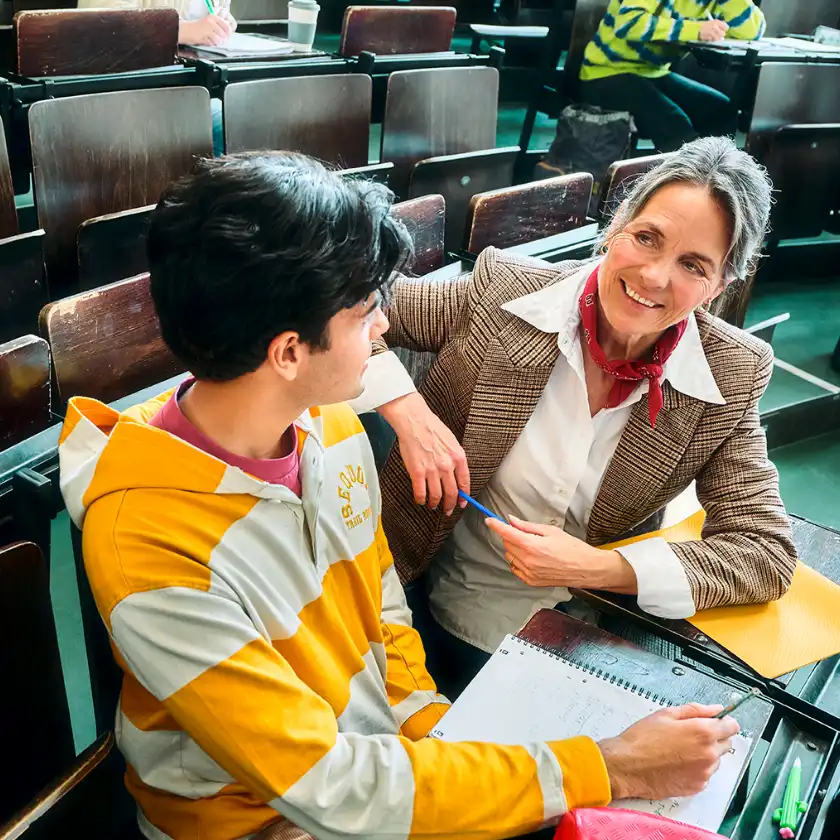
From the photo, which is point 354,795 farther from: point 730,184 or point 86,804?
point 730,184

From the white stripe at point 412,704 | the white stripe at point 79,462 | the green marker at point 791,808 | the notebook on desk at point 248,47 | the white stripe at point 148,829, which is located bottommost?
the white stripe at point 412,704

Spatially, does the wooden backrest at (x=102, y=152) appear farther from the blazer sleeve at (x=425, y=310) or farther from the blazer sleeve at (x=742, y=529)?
the blazer sleeve at (x=742, y=529)

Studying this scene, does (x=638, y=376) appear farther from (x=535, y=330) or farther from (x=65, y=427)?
(x=65, y=427)

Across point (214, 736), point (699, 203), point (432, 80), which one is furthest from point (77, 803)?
point (432, 80)

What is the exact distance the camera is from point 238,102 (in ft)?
8.00

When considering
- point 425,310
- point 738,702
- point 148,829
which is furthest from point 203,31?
point 738,702

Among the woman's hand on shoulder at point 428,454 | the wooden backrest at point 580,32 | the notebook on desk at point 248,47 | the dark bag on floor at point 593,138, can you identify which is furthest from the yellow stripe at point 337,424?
the wooden backrest at point 580,32

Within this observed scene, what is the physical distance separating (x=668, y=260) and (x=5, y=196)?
154 centimetres

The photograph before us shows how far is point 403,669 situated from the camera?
1.24 m

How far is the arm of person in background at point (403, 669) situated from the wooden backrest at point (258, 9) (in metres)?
4.26

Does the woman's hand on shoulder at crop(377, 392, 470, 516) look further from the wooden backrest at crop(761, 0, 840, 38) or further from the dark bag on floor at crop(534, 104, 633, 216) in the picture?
the wooden backrest at crop(761, 0, 840, 38)

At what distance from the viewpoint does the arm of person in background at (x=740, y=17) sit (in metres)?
4.06

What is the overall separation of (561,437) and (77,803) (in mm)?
→ 891

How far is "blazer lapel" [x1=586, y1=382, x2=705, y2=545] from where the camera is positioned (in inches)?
54.7
